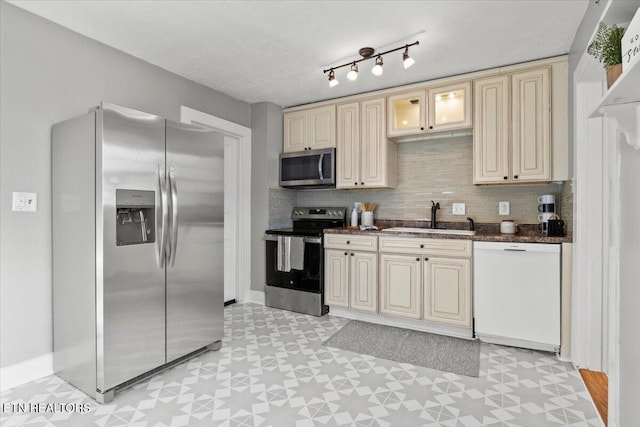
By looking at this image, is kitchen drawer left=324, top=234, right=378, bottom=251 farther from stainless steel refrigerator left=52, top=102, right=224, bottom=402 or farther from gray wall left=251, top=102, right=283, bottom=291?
stainless steel refrigerator left=52, top=102, right=224, bottom=402

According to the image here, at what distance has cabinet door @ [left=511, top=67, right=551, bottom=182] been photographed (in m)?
2.86

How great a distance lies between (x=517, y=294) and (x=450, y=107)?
1.76 meters

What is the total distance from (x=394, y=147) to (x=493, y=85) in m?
1.12

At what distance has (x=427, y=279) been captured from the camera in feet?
10.2

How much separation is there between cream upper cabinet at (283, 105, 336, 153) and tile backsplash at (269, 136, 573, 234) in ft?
2.01

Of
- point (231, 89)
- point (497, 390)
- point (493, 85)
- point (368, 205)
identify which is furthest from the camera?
point (368, 205)

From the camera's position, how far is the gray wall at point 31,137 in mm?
2146

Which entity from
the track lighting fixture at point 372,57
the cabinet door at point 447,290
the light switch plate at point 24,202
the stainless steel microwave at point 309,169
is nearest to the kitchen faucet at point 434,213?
the cabinet door at point 447,290

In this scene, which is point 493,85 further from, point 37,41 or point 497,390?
point 37,41

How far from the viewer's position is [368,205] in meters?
3.99

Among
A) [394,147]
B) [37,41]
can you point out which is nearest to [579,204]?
[394,147]

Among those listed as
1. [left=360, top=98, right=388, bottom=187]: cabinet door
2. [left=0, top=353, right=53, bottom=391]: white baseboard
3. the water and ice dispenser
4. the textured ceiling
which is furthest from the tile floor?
the textured ceiling

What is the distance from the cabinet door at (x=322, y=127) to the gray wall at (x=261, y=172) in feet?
1.45

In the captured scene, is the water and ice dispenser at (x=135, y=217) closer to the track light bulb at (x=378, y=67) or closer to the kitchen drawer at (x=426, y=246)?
the track light bulb at (x=378, y=67)
